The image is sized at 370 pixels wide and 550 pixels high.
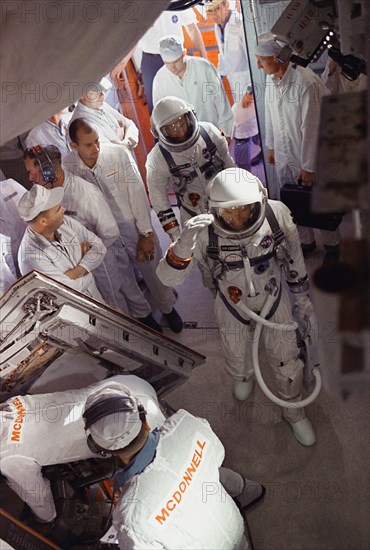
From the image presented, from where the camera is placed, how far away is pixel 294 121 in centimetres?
449

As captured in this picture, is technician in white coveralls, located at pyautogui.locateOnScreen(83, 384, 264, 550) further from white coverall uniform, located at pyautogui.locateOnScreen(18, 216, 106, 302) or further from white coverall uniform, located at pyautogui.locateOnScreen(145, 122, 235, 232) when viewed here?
white coverall uniform, located at pyautogui.locateOnScreen(145, 122, 235, 232)

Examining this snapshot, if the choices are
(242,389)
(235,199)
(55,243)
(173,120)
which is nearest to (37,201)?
(55,243)

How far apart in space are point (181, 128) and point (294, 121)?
3.54ft

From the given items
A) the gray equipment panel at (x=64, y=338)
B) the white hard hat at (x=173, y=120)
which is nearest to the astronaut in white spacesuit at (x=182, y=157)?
the white hard hat at (x=173, y=120)

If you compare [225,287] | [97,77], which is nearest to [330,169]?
[97,77]

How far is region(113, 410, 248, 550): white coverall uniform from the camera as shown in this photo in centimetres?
234

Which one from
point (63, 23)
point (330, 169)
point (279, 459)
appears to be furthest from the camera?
point (279, 459)

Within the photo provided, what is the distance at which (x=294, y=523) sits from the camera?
333 cm

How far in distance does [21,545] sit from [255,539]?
1.35 meters

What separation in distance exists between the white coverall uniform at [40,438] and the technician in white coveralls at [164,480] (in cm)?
36

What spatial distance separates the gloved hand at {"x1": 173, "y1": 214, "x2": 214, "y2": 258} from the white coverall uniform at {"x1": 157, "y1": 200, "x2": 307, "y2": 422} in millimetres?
135

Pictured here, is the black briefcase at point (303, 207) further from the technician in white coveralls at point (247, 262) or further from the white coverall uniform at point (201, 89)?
the white coverall uniform at point (201, 89)

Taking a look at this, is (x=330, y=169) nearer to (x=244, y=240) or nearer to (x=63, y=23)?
(x=63, y=23)

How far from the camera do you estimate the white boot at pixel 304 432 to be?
12.1 feet
